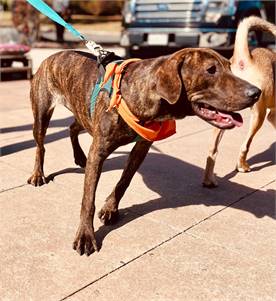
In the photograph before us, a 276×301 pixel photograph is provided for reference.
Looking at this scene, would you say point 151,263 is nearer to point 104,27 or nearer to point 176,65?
point 176,65

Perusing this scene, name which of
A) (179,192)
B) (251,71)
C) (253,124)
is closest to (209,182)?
(179,192)

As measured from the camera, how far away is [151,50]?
12.1m

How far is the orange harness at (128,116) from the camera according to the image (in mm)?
3037

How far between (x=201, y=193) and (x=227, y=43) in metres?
Result: 6.03

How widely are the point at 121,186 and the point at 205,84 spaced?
Result: 132 centimetres

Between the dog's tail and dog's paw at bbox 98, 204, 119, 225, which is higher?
the dog's tail

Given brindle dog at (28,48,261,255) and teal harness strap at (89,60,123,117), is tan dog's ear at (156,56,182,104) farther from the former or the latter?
teal harness strap at (89,60,123,117)

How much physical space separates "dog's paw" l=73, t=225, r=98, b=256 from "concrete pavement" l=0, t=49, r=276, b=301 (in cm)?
5

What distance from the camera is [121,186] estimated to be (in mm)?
3738

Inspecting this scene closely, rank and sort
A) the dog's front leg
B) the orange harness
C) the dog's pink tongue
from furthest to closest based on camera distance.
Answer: the dog's front leg, the orange harness, the dog's pink tongue

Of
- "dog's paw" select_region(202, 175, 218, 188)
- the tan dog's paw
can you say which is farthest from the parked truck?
"dog's paw" select_region(202, 175, 218, 188)

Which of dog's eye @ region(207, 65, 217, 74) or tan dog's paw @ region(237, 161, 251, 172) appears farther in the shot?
tan dog's paw @ region(237, 161, 251, 172)

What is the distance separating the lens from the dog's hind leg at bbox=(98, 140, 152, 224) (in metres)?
3.60

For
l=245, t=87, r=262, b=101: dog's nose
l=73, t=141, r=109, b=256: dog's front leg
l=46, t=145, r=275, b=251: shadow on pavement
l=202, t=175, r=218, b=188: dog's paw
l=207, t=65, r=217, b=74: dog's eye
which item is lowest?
l=46, t=145, r=275, b=251: shadow on pavement
